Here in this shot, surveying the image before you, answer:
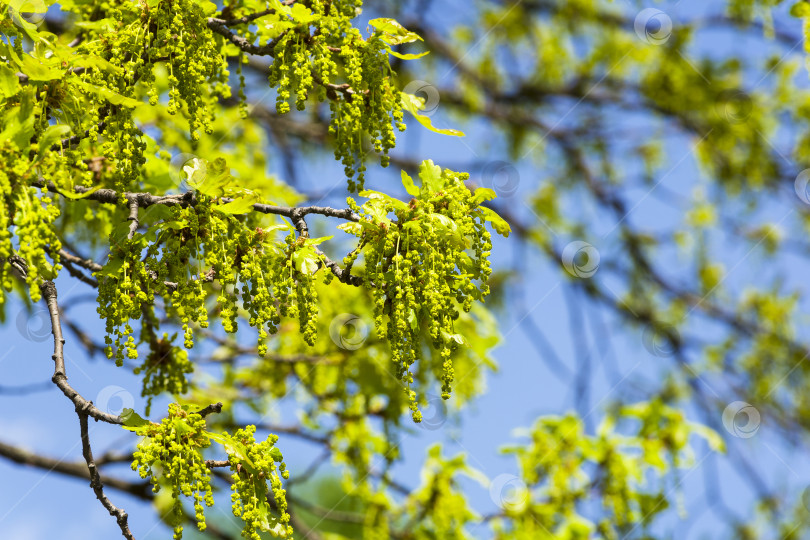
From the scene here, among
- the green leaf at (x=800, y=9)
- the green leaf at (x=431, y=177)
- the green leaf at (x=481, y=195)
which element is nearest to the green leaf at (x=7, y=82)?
the green leaf at (x=431, y=177)

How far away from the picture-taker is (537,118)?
5.43 meters

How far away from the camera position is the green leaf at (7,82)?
5.31 ft

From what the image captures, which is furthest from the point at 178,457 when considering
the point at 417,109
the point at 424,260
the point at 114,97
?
the point at 417,109

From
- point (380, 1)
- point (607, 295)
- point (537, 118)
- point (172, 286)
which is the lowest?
point (607, 295)

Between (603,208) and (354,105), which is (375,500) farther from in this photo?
(603,208)

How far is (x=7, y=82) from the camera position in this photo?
1622mm

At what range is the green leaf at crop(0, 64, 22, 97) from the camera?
1.62 meters

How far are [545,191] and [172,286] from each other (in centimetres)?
Answer: 441

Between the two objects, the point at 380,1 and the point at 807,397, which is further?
the point at 807,397

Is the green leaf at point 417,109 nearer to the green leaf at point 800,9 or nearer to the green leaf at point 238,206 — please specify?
the green leaf at point 238,206

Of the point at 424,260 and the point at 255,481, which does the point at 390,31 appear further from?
the point at 255,481

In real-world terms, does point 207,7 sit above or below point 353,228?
above

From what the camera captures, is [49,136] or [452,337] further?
[452,337]

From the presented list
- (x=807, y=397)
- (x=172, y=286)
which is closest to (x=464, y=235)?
(x=172, y=286)
